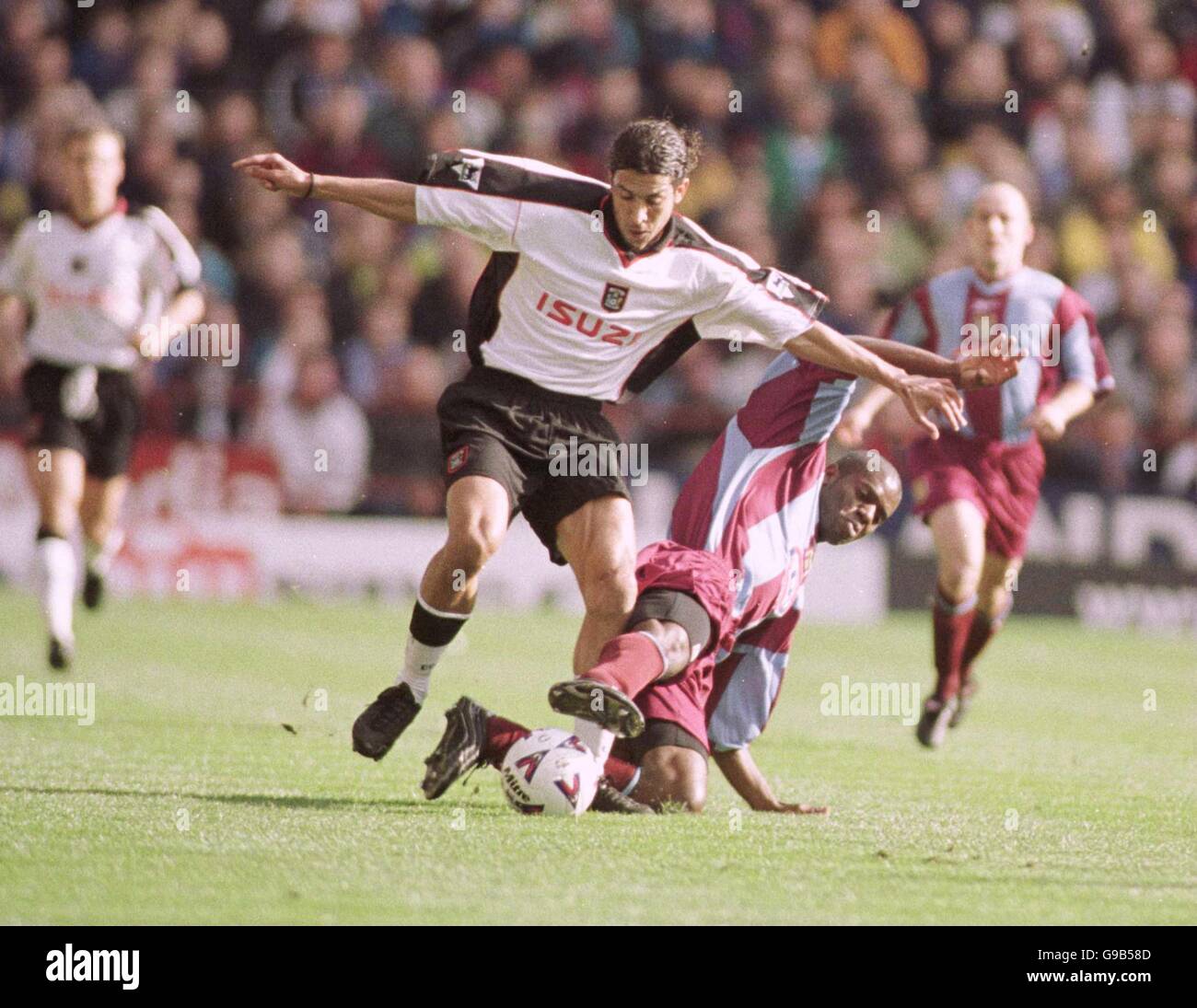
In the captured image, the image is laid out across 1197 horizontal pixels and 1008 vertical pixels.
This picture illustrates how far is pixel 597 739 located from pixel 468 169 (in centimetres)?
185

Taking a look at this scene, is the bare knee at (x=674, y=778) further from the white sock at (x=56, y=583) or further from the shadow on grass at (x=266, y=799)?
the white sock at (x=56, y=583)

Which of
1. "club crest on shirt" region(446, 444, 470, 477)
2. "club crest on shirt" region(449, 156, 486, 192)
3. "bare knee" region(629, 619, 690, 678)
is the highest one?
"club crest on shirt" region(449, 156, 486, 192)

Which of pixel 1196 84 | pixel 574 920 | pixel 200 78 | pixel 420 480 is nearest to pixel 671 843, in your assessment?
pixel 574 920

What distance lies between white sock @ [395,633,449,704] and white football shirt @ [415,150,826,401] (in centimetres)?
95

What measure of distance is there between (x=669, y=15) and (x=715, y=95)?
3.32ft

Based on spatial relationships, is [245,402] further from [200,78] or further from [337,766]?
[337,766]

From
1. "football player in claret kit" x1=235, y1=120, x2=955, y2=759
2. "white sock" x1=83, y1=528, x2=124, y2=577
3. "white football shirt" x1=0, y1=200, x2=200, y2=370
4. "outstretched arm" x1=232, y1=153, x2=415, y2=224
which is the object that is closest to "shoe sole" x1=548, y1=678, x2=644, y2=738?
"football player in claret kit" x1=235, y1=120, x2=955, y2=759

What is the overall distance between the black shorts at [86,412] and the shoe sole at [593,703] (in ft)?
16.4

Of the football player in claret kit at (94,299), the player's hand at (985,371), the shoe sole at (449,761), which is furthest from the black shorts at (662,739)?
the football player in claret kit at (94,299)

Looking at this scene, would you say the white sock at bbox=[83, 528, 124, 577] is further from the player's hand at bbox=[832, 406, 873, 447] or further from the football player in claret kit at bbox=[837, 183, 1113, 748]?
the player's hand at bbox=[832, 406, 873, 447]

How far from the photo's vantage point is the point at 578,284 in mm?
6523

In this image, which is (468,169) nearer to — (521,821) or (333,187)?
(333,187)

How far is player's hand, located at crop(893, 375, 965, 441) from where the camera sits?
6.14 m

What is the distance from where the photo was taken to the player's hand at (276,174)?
20.0ft
